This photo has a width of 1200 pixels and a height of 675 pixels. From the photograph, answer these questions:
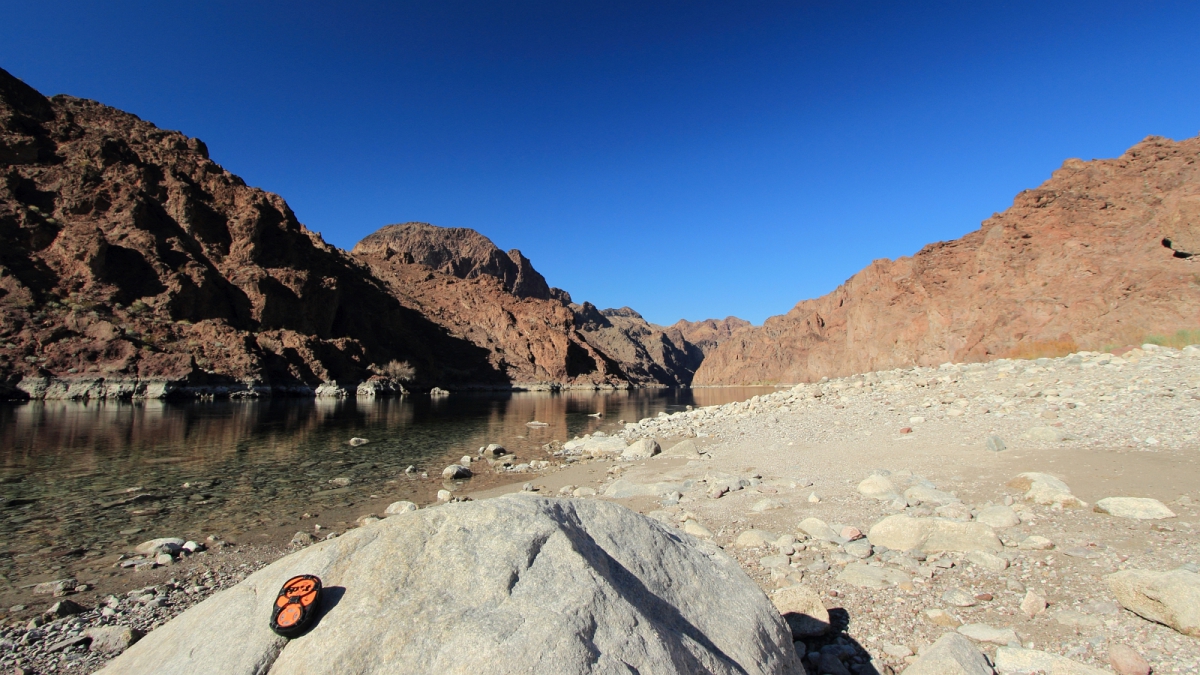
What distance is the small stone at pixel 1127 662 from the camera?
3.02m

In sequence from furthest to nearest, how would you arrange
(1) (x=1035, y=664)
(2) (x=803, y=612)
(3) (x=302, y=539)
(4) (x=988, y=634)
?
(3) (x=302, y=539) < (2) (x=803, y=612) < (4) (x=988, y=634) < (1) (x=1035, y=664)

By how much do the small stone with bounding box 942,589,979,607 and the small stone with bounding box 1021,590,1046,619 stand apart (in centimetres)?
30

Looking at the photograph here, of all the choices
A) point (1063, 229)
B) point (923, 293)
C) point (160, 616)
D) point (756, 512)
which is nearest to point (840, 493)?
point (756, 512)

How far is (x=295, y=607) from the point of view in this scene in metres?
2.04

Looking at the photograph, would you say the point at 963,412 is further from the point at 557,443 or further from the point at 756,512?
the point at 557,443

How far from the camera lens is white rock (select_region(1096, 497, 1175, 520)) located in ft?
16.9

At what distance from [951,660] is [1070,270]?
37.6 m

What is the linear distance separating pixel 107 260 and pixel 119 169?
17.4 metres

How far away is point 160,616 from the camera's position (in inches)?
206

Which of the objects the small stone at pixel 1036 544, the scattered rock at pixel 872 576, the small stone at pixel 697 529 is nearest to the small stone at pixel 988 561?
the small stone at pixel 1036 544

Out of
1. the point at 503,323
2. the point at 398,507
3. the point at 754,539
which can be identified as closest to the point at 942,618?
the point at 754,539

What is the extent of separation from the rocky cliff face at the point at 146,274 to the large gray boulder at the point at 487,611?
171 ft

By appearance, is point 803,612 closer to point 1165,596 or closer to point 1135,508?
point 1165,596

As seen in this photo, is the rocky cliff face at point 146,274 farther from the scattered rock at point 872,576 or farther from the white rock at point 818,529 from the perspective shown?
the scattered rock at point 872,576
